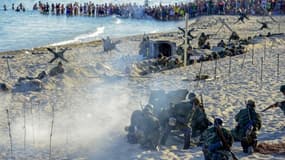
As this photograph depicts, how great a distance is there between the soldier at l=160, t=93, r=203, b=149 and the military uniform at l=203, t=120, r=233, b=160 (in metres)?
1.80

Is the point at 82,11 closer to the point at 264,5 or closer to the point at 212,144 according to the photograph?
the point at 264,5

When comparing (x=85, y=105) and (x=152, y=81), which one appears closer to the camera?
(x=85, y=105)

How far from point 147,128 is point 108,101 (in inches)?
207

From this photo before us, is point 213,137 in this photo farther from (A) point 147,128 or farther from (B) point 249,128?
(A) point 147,128

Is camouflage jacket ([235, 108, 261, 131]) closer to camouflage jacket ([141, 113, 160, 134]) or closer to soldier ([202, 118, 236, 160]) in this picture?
soldier ([202, 118, 236, 160])

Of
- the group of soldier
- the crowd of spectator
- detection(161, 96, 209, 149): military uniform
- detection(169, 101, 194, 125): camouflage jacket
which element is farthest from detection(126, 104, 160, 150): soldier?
the crowd of spectator

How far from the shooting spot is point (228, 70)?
67.9 ft

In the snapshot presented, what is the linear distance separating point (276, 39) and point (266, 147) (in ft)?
60.6

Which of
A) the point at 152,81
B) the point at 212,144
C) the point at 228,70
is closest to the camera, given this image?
the point at 212,144

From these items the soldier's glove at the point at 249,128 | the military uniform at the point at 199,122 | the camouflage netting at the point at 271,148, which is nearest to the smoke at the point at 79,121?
the military uniform at the point at 199,122

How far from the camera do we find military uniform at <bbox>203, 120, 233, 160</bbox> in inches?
362

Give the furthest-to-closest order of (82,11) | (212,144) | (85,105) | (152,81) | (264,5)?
(82,11), (264,5), (152,81), (85,105), (212,144)

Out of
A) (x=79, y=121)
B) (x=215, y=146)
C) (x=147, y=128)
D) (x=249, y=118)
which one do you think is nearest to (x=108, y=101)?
(x=79, y=121)


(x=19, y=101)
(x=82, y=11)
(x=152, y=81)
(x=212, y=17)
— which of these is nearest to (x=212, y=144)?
(x=19, y=101)
